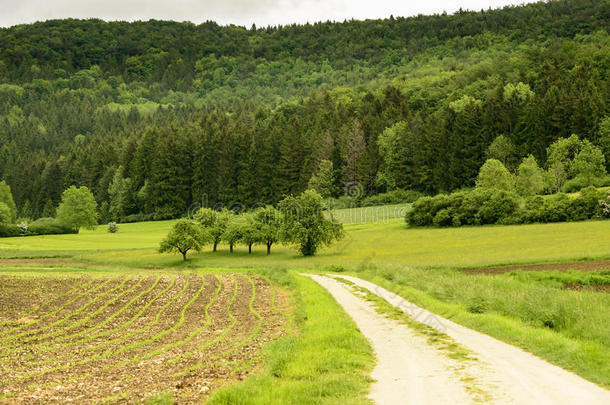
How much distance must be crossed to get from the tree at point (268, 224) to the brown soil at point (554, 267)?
2811 centimetres

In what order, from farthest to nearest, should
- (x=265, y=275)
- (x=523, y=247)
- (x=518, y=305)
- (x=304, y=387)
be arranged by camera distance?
1. (x=523, y=247)
2. (x=265, y=275)
3. (x=518, y=305)
4. (x=304, y=387)

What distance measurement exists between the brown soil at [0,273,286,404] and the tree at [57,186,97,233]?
7614 cm

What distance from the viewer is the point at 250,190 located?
140750mm

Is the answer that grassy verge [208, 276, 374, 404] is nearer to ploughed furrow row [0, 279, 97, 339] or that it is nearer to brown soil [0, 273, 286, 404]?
brown soil [0, 273, 286, 404]

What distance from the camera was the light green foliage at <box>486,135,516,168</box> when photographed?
110062 millimetres

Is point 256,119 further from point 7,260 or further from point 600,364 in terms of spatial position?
point 600,364

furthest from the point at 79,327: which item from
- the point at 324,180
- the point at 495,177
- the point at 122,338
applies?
the point at 324,180

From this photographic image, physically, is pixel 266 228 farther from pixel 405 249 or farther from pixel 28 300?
pixel 28 300

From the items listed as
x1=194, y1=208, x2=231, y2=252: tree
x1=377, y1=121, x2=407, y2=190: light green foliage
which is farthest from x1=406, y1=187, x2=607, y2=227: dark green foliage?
x1=377, y1=121, x2=407, y2=190: light green foliage

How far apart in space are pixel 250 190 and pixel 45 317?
120380 mm

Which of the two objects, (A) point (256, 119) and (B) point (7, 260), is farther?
(A) point (256, 119)

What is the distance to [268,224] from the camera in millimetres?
66688

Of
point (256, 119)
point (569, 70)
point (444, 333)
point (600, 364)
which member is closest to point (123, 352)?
point (444, 333)

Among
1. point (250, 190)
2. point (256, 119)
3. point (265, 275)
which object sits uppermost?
point (256, 119)
